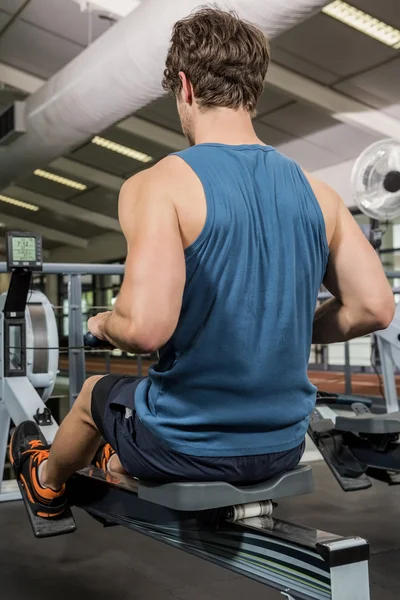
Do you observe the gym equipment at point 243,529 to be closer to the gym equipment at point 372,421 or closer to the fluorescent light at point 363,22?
the gym equipment at point 372,421

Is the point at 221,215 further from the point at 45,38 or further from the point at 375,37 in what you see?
the point at 45,38

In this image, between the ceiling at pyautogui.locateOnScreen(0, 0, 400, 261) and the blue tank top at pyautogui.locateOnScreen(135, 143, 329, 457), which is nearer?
the blue tank top at pyautogui.locateOnScreen(135, 143, 329, 457)

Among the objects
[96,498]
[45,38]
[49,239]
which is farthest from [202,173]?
[49,239]

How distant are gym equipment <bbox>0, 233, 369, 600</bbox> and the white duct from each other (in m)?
3.63

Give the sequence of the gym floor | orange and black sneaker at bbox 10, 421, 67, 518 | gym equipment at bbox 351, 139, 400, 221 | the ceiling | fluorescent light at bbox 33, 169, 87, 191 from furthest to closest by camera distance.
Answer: fluorescent light at bbox 33, 169, 87, 191 < the ceiling < gym equipment at bbox 351, 139, 400, 221 < the gym floor < orange and black sneaker at bbox 10, 421, 67, 518

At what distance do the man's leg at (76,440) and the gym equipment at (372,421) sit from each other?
4.43 ft

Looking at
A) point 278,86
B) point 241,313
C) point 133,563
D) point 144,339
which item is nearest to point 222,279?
point 241,313

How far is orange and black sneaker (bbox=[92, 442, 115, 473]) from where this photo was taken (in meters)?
1.80

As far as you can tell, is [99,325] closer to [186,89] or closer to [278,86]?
[186,89]

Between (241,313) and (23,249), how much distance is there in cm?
159

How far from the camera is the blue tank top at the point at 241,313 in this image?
126cm

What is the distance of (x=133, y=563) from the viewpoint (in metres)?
2.28

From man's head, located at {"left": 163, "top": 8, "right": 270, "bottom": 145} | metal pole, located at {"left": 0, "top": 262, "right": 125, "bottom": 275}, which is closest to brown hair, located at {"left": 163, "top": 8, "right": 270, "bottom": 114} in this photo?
man's head, located at {"left": 163, "top": 8, "right": 270, "bottom": 145}

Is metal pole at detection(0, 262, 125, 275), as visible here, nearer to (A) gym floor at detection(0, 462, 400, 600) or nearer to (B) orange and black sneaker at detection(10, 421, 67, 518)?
(A) gym floor at detection(0, 462, 400, 600)
